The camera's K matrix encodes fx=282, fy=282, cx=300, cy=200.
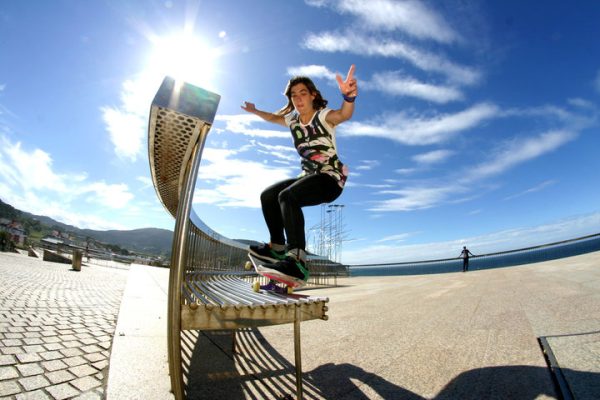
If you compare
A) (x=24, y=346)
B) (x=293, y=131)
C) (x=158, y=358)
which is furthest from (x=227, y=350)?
(x=293, y=131)

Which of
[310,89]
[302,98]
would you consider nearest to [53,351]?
[302,98]

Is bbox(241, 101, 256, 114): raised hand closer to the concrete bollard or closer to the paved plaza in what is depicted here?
the paved plaza

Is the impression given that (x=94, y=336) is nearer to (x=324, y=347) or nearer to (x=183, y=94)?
(x=324, y=347)

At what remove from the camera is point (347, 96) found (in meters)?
2.60

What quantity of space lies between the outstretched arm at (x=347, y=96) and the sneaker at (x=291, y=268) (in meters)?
1.41

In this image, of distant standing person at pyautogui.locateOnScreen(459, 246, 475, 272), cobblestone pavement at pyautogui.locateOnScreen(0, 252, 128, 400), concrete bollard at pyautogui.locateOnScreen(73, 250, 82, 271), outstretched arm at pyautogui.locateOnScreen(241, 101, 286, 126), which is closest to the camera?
cobblestone pavement at pyautogui.locateOnScreen(0, 252, 128, 400)

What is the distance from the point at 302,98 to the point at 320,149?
640mm

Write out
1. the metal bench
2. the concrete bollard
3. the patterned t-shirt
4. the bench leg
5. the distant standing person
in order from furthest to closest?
the distant standing person
the concrete bollard
the patterned t-shirt
the bench leg
the metal bench

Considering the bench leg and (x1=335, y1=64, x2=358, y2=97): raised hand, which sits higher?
(x1=335, y1=64, x2=358, y2=97): raised hand

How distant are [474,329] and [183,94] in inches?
146

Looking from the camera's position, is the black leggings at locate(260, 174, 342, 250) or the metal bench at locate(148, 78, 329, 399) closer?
the metal bench at locate(148, 78, 329, 399)

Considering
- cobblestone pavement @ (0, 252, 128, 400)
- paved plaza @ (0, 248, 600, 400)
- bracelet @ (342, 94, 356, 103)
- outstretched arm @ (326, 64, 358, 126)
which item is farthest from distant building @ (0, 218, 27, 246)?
bracelet @ (342, 94, 356, 103)

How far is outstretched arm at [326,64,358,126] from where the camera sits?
8.44 feet

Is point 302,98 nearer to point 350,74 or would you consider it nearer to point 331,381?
point 350,74
